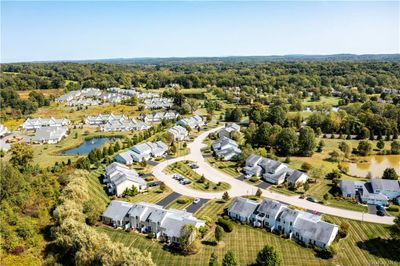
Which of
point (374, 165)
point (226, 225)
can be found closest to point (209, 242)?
point (226, 225)

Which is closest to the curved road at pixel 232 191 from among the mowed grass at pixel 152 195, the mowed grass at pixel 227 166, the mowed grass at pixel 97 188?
the mowed grass at pixel 227 166

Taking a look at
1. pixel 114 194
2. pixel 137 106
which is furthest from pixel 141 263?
pixel 137 106

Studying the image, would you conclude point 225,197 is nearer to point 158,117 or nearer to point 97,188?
point 97,188

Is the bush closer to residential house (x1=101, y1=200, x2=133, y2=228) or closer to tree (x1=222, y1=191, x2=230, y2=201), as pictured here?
tree (x1=222, y1=191, x2=230, y2=201)

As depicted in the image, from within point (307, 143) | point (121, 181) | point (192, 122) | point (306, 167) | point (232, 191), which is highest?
point (192, 122)

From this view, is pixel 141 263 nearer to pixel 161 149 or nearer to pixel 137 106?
pixel 161 149

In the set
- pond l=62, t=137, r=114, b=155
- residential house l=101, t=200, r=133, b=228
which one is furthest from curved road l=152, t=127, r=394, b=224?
pond l=62, t=137, r=114, b=155

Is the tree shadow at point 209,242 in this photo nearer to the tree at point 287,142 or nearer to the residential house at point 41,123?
the tree at point 287,142

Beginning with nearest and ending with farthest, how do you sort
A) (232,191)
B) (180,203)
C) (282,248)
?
(282,248)
(180,203)
(232,191)
